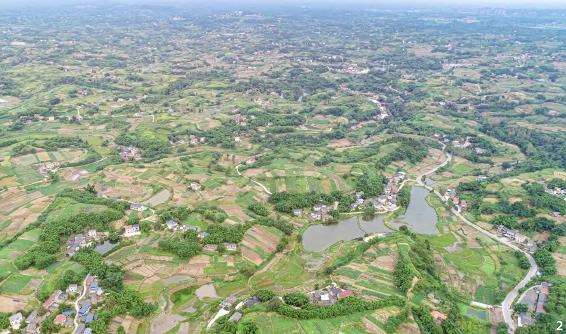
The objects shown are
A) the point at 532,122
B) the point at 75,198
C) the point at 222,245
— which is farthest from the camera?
the point at 532,122

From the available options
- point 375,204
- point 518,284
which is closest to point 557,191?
point 518,284

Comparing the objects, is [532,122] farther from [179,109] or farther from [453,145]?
[179,109]

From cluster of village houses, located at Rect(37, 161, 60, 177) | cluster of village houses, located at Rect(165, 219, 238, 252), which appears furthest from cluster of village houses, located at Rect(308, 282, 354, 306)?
Answer: cluster of village houses, located at Rect(37, 161, 60, 177)

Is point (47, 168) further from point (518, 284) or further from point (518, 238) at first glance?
point (518, 238)

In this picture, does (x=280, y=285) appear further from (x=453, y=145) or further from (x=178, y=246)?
(x=453, y=145)

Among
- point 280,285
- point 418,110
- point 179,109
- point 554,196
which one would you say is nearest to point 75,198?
point 280,285

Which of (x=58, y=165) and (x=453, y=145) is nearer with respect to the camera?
(x=58, y=165)

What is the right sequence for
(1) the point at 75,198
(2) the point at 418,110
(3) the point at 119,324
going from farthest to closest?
(2) the point at 418,110 < (1) the point at 75,198 < (3) the point at 119,324

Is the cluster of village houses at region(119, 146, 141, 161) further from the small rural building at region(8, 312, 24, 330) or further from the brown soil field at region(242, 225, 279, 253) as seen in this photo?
the small rural building at region(8, 312, 24, 330)
